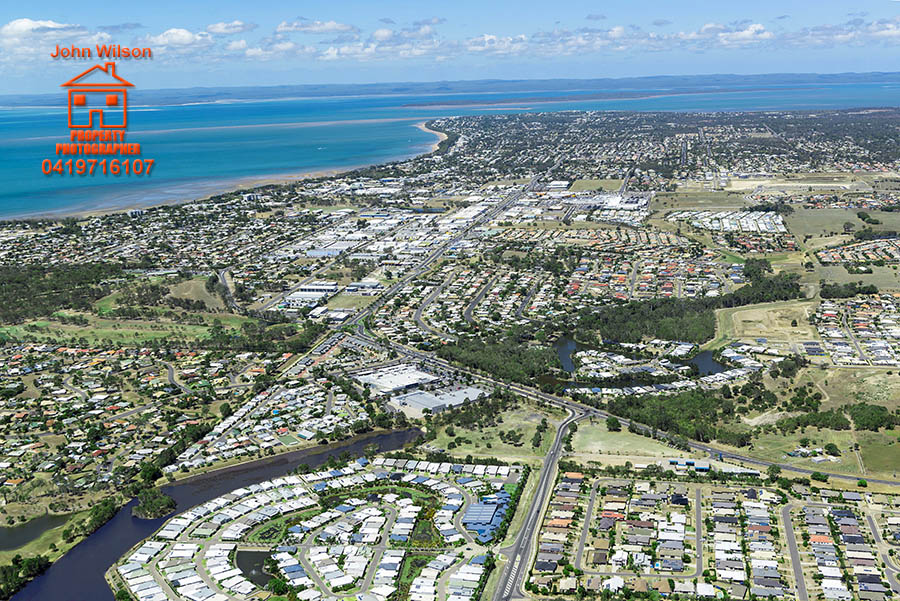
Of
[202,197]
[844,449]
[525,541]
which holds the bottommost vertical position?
[525,541]

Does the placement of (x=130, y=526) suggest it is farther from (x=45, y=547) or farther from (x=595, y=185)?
(x=595, y=185)

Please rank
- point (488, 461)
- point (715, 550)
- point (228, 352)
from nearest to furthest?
point (715, 550)
point (488, 461)
point (228, 352)

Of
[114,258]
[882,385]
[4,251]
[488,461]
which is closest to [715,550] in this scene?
[488,461]

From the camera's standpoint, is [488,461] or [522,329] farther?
[522,329]

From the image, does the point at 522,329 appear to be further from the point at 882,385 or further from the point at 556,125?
the point at 556,125

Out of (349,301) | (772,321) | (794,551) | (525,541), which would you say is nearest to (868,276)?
(772,321)

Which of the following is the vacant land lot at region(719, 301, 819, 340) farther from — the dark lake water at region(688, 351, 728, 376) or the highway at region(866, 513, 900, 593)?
the highway at region(866, 513, 900, 593)

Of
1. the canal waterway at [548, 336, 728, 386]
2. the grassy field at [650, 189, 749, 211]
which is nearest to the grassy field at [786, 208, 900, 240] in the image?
the grassy field at [650, 189, 749, 211]
